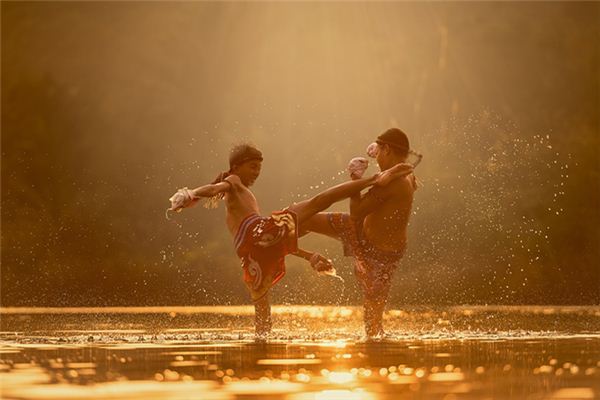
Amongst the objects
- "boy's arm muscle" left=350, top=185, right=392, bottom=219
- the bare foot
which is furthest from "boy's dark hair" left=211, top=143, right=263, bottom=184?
the bare foot

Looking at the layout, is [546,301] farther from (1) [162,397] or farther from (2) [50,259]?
(1) [162,397]

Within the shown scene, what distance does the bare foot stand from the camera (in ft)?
39.6

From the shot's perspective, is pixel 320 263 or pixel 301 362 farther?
pixel 320 263

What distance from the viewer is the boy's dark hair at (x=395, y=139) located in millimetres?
12523

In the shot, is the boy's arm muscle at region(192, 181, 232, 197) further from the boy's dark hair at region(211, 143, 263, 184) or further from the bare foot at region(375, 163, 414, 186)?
the bare foot at region(375, 163, 414, 186)

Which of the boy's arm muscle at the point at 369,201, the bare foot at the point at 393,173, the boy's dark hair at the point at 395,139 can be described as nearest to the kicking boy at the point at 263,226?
the bare foot at the point at 393,173

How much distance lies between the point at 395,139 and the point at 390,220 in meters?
0.68

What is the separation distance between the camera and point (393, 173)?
12.1m

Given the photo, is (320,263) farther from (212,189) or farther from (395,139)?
(395,139)

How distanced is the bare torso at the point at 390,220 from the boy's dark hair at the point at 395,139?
32 centimetres

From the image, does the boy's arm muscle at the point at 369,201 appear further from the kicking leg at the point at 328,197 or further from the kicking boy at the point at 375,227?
the kicking leg at the point at 328,197

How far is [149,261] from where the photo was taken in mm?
25688

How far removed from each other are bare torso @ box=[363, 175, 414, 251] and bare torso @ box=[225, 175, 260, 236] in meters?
0.96

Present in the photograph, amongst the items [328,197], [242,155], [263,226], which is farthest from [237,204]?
[328,197]
